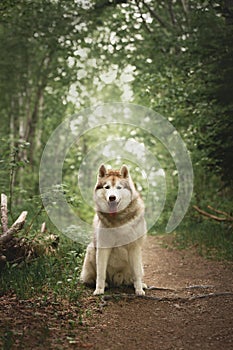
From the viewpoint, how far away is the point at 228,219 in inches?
318

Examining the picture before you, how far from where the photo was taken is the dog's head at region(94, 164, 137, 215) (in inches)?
202

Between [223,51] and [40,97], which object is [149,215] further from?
[223,51]

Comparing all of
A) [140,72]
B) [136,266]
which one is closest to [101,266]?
[136,266]

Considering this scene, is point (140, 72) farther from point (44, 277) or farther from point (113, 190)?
point (44, 277)

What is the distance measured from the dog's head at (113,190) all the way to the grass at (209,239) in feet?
8.68

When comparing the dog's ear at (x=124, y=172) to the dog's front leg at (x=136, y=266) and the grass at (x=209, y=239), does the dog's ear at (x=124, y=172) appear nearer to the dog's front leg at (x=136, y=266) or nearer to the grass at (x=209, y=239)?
the dog's front leg at (x=136, y=266)

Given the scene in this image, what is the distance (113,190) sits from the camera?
5.10 m

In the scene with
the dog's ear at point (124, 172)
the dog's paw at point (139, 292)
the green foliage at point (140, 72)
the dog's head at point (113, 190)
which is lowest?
the dog's paw at point (139, 292)

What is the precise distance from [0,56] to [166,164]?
254 inches

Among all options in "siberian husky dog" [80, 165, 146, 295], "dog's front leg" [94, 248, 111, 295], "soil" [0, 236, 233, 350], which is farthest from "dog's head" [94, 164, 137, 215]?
"soil" [0, 236, 233, 350]

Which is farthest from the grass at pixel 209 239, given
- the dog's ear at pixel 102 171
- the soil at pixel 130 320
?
the dog's ear at pixel 102 171

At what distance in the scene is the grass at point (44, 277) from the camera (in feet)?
15.9

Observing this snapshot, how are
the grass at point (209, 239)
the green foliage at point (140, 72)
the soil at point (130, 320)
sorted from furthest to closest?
the grass at point (209, 239) → the green foliage at point (140, 72) → the soil at point (130, 320)

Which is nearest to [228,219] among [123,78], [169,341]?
[169,341]
